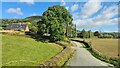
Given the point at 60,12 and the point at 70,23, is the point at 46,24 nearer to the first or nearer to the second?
the point at 60,12

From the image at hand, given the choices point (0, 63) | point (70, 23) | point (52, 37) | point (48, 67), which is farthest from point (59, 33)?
point (48, 67)

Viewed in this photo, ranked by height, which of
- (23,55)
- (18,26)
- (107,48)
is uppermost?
(18,26)

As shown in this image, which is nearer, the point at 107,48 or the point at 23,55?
the point at 23,55

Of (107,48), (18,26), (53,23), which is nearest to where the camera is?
(107,48)

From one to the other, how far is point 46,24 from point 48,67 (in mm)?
41840

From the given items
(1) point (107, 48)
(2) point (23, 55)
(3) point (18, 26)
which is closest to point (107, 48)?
(1) point (107, 48)

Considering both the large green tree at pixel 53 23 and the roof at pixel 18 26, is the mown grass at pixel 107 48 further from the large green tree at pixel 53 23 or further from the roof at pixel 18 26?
the roof at pixel 18 26

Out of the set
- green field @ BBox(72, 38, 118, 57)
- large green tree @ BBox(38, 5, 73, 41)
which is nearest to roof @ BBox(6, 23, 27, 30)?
large green tree @ BBox(38, 5, 73, 41)

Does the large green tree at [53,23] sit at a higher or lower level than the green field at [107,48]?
higher

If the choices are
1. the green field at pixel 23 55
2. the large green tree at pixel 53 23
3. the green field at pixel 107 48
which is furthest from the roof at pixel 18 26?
the green field at pixel 23 55

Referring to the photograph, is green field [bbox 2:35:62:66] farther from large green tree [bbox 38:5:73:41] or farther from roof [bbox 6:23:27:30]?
roof [bbox 6:23:27:30]

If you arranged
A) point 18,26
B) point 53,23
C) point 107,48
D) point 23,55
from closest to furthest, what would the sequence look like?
point 23,55 → point 107,48 → point 53,23 → point 18,26

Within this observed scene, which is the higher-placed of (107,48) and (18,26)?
(18,26)

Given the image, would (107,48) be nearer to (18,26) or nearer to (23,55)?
(23,55)
